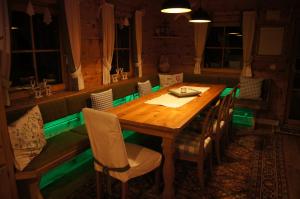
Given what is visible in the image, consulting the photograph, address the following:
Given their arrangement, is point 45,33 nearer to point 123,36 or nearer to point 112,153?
point 123,36

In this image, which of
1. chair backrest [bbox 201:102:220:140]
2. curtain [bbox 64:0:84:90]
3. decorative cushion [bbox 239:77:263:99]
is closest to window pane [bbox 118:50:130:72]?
curtain [bbox 64:0:84:90]

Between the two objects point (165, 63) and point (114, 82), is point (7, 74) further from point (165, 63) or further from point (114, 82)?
Result: point (165, 63)

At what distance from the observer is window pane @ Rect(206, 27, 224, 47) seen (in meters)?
5.00

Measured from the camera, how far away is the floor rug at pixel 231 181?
7.69 feet

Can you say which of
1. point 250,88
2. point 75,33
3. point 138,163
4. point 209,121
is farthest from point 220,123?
point 75,33

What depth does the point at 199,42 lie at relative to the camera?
5.01 m

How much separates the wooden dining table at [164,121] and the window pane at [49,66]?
1.27 metres

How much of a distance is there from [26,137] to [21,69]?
3.74ft

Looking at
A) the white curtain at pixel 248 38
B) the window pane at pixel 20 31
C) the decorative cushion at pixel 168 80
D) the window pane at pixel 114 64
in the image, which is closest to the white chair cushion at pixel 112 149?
the window pane at pixel 20 31

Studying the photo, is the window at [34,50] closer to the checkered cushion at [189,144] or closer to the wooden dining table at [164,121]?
the wooden dining table at [164,121]

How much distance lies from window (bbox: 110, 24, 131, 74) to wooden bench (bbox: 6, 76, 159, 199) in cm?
104

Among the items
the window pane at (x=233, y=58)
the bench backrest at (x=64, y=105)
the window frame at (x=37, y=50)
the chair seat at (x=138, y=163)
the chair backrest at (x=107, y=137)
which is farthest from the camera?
the window pane at (x=233, y=58)

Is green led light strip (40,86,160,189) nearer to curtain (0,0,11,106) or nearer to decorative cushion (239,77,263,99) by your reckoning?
curtain (0,0,11,106)

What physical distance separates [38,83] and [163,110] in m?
1.68
